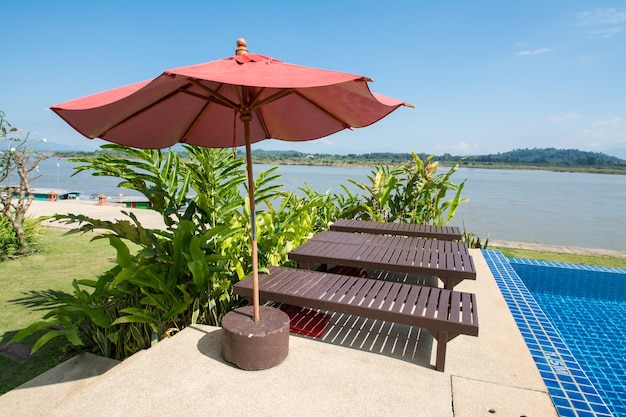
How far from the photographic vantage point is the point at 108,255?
6441mm

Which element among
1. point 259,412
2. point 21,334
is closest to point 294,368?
point 259,412

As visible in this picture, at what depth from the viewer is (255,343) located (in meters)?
2.29

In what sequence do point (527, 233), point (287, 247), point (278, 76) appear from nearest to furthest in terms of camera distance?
point (278, 76)
point (287, 247)
point (527, 233)

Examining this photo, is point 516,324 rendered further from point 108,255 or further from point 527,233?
point 527,233

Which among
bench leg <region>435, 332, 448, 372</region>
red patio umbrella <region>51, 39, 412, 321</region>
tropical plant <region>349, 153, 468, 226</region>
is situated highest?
red patio umbrella <region>51, 39, 412, 321</region>

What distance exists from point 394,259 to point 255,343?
1795mm

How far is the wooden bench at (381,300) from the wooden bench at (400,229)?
197cm

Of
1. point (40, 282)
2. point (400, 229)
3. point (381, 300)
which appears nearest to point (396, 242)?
point (400, 229)

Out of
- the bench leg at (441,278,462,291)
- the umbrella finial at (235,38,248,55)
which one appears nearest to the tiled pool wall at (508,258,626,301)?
the bench leg at (441,278,462,291)

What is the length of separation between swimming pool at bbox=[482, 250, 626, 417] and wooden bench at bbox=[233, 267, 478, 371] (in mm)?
653

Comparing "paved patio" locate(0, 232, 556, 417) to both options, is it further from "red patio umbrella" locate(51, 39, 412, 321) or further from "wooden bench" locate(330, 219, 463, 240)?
"wooden bench" locate(330, 219, 463, 240)

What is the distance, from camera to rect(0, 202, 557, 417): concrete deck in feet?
6.50

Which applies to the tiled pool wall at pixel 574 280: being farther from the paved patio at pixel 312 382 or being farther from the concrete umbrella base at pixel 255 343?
the concrete umbrella base at pixel 255 343

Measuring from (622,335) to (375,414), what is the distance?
366 cm
